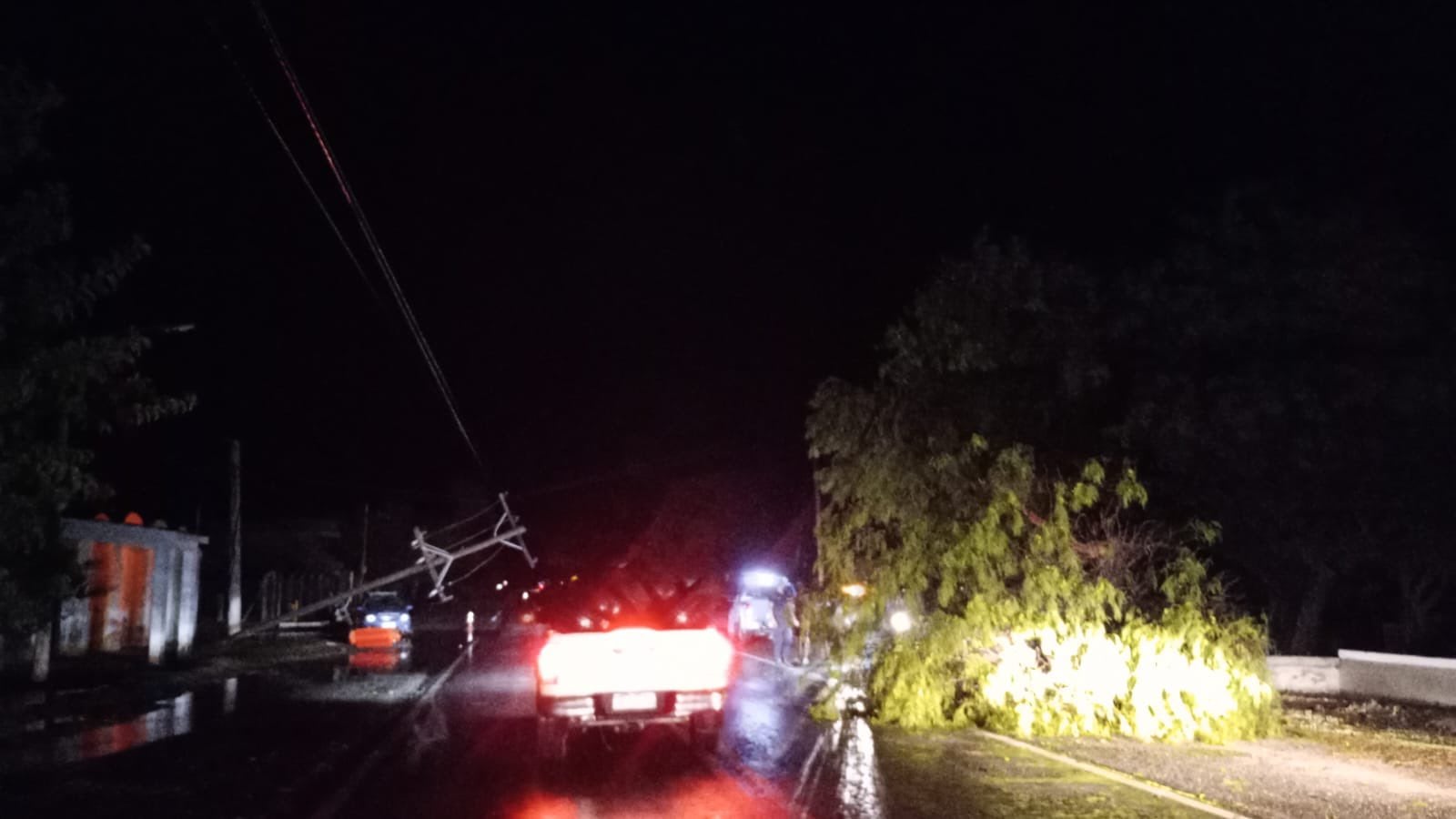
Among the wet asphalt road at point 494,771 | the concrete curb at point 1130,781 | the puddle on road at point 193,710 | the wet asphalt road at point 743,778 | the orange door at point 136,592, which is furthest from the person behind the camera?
the orange door at point 136,592

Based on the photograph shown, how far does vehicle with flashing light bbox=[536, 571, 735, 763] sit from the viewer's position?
12992 millimetres

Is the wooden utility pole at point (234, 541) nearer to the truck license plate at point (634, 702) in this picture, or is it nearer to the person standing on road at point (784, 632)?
the person standing on road at point (784, 632)

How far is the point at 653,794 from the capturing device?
35.4 feet

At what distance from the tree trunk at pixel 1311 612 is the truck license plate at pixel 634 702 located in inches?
682

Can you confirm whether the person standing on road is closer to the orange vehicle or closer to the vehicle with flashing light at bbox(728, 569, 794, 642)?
the vehicle with flashing light at bbox(728, 569, 794, 642)

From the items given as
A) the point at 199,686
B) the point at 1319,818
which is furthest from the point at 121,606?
the point at 1319,818

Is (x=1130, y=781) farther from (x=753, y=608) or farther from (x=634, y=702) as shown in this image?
(x=753, y=608)

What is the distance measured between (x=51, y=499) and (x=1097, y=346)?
12.8 m

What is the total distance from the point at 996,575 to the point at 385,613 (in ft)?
82.4

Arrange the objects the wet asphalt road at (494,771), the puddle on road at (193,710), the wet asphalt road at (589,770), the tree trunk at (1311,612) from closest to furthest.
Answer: the wet asphalt road at (494,771), the wet asphalt road at (589,770), the puddle on road at (193,710), the tree trunk at (1311,612)

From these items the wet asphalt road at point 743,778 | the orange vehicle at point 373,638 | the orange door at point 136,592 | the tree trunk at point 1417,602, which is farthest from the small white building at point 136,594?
the tree trunk at point 1417,602

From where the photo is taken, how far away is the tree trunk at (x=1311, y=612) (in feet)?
85.1

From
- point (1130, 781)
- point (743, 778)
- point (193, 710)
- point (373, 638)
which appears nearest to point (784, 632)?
point (193, 710)

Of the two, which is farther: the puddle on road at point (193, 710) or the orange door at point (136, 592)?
the orange door at point (136, 592)
